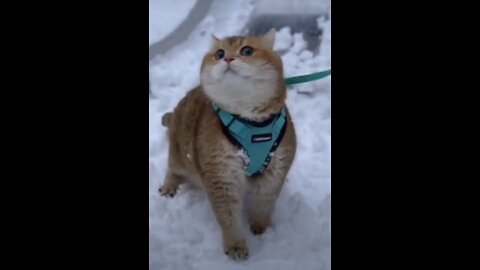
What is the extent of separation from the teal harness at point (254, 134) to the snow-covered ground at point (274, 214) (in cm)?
34

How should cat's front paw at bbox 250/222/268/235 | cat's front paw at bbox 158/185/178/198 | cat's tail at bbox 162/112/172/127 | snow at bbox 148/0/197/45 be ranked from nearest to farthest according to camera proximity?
1. cat's front paw at bbox 250/222/268/235
2. cat's front paw at bbox 158/185/178/198
3. cat's tail at bbox 162/112/172/127
4. snow at bbox 148/0/197/45

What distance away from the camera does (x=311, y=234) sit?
196 cm

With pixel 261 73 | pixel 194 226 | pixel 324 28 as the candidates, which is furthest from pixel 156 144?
pixel 324 28

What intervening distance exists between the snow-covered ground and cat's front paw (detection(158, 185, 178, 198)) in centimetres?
2

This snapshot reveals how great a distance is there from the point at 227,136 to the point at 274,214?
1.55 feet

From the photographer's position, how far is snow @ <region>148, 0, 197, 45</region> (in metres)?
3.26

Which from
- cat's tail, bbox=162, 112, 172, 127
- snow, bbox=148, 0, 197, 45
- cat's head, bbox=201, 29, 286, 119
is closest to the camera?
cat's head, bbox=201, 29, 286, 119

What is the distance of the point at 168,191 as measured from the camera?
2264 mm

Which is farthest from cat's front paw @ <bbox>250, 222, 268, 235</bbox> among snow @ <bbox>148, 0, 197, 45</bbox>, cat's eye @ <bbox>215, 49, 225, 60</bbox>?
snow @ <bbox>148, 0, 197, 45</bbox>

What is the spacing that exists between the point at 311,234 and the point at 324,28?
1798mm

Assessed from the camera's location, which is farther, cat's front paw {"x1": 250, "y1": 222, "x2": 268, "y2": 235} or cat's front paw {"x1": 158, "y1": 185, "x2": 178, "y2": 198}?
cat's front paw {"x1": 158, "y1": 185, "x2": 178, "y2": 198}

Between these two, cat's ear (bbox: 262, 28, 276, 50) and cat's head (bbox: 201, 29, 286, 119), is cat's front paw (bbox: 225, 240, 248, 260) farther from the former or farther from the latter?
cat's ear (bbox: 262, 28, 276, 50)
